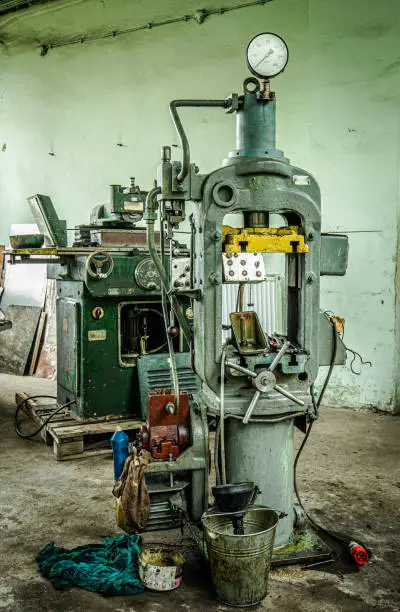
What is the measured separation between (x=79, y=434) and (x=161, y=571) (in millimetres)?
1441

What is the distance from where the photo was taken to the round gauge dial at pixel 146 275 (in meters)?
3.67

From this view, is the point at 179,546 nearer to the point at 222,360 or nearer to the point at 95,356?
the point at 222,360

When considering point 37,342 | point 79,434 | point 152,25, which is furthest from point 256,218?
point 37,342

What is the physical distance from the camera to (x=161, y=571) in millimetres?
2205

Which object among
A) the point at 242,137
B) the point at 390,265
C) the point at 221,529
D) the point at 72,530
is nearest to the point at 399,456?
the point at 390,265

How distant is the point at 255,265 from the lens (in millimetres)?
2352

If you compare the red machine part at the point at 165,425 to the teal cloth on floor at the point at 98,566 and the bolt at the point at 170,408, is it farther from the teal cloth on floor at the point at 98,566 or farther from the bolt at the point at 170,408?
the teal cloth on floor at the point at 98,566

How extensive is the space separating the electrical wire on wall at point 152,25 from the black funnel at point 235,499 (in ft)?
12.8

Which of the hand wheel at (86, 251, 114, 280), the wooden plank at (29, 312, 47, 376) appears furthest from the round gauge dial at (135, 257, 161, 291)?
the wooden plank at (29, 312, 47, 376)

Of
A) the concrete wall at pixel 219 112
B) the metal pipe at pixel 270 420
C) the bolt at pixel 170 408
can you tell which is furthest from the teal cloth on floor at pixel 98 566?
the concrete wall at pixel 219 112

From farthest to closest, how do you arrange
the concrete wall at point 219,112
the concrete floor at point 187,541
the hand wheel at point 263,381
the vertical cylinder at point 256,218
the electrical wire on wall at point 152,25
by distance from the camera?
the electrical wire on wall at point 152,25 → the concrete wall at point 219,112 → the vertical cylinder at point 256,218 → the hand wheel at point 263,381 → the concrete floor at point 187,541

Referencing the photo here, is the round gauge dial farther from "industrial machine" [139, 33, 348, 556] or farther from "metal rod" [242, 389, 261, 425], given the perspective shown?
"metal rod" [242, 389, 261, 425]

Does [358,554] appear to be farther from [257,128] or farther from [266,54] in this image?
[266,54]

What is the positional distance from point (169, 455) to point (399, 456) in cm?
185
